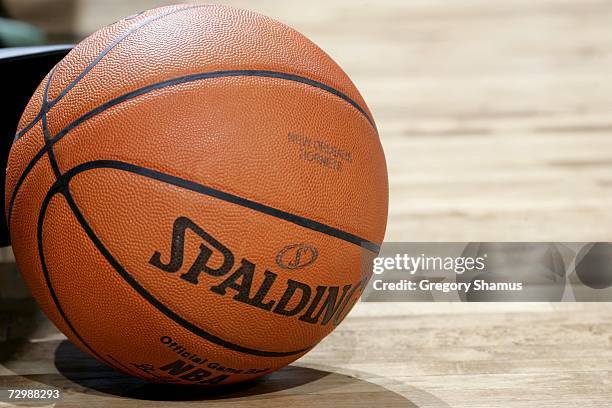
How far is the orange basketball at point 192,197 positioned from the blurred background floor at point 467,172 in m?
0.20

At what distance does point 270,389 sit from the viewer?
1.78m

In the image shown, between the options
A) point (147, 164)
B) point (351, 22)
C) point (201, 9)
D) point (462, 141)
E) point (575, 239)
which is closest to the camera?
point (147, 164)

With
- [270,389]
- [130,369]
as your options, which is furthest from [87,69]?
[270,389]

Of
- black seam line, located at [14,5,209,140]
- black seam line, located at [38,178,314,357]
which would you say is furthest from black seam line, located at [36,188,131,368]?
black seam line, located at [14,5,209,140]

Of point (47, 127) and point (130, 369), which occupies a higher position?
point (47, 127)

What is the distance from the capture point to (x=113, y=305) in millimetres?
1551

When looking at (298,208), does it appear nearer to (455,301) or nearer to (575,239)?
(455,301)

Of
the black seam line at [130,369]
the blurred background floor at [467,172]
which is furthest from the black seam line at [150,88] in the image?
the blurred background floor at [467,172]

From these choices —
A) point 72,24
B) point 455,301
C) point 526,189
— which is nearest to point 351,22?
point 72,24

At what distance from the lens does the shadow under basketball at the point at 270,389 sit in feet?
5.70

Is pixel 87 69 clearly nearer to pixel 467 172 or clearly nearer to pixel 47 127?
pixel 47 127

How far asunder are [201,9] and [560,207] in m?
1.32

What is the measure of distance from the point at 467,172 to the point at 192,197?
1.54m

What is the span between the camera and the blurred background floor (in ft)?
5.94
